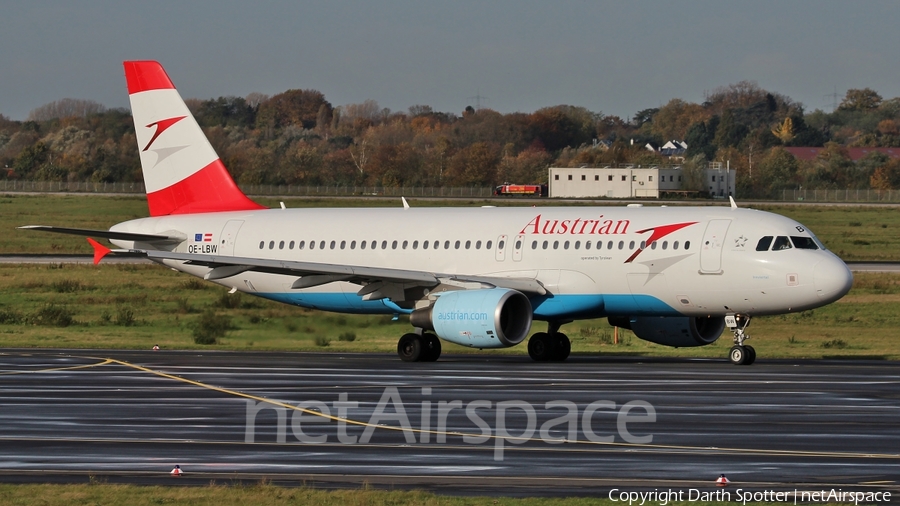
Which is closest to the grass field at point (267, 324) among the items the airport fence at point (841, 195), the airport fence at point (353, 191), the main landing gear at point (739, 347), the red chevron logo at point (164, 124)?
the main landing gear at point (739, 347)

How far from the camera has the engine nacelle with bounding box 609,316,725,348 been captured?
119 ft

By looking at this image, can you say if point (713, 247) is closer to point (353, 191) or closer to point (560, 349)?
point (560, 349)

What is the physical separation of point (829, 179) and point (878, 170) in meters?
5.94

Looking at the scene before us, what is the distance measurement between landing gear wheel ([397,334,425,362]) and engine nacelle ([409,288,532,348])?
1448mm

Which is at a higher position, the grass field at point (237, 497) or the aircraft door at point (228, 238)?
the aircraft door at point (228, 238)

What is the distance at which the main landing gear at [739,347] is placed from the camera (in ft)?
111

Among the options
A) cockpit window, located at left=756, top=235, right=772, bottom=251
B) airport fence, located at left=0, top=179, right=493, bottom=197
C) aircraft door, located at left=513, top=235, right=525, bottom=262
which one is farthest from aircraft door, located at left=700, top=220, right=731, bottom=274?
airport fence, located at left=0, top=179, right=493, bottom=197

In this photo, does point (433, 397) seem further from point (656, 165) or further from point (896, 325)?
point (656, 165)

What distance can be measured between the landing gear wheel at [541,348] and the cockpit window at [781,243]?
661 cm

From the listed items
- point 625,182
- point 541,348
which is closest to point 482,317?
point 541,348

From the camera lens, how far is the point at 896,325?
47.3m

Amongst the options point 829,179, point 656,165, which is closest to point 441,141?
point 656,165

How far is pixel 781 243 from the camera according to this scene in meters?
33.6

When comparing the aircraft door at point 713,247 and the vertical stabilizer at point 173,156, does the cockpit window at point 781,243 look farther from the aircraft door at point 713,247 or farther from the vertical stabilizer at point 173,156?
the vertical stabilizer at point 173,156
